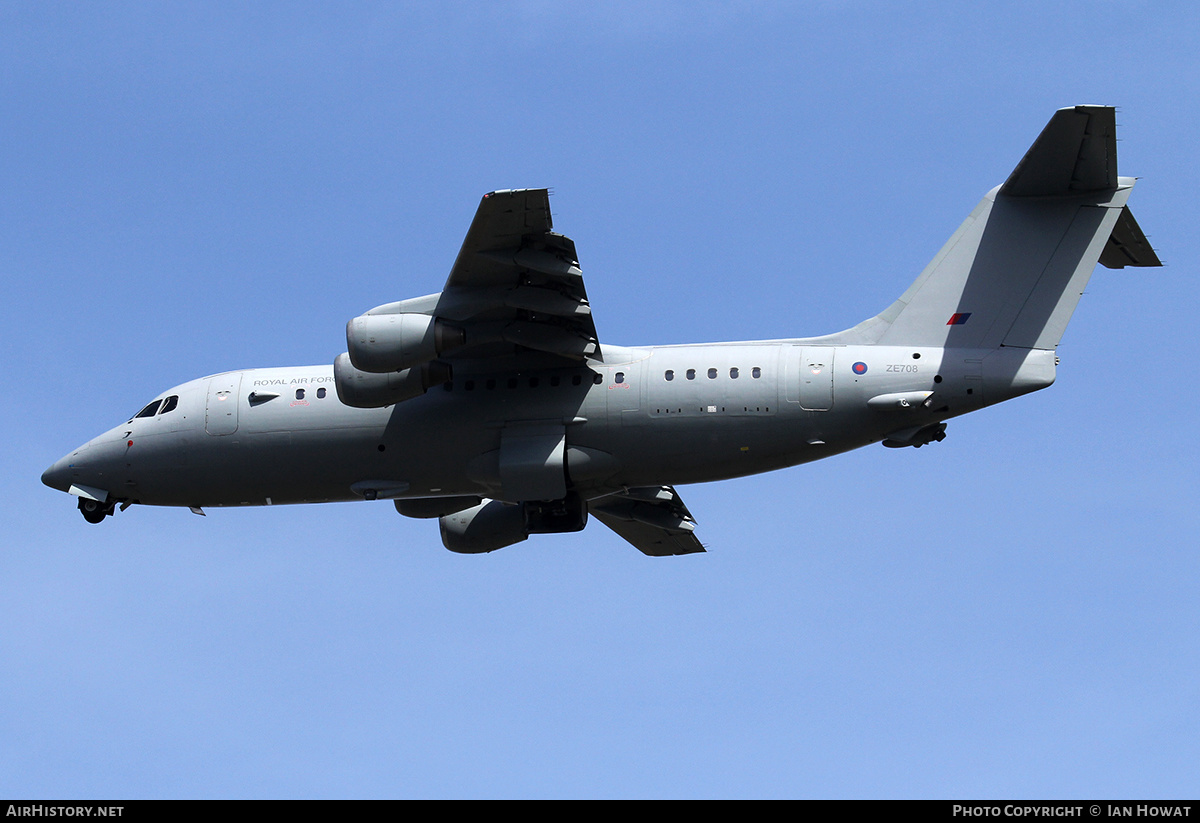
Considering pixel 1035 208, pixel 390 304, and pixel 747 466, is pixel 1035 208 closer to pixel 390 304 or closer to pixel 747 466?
pixel 747 466

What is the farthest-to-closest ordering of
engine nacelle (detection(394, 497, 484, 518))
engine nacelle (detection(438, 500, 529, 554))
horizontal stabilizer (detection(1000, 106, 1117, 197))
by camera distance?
engine nacelle (detection(438, 500, 529, 554))
engine nacelle (detection(394, 497, 484, 518))
horizontal stabilizer (detection(1000, 106, 1117, 197))

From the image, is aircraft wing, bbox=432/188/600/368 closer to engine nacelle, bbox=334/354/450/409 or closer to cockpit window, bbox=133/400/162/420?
engine nacelle, bbox=334/354/450/409

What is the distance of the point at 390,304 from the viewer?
62.6 ft

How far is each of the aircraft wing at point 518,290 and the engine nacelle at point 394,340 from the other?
10.6 inches

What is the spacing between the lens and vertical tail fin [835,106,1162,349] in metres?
18.9

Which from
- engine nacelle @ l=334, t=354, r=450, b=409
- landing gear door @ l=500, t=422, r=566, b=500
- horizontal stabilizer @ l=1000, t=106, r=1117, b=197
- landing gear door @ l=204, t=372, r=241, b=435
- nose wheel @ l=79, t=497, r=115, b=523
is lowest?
landing gear door @ l=500, t=422, r=566, b=500

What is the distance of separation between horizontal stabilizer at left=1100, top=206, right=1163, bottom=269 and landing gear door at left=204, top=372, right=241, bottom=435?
487 inches

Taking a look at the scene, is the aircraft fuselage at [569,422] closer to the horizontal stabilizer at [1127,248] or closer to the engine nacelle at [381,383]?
the engine nacelle at [381,383]

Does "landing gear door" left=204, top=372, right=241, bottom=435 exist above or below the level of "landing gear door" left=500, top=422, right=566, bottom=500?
above

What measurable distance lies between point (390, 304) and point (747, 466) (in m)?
5.26

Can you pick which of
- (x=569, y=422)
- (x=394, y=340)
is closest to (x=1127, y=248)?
(x=569, y=422)

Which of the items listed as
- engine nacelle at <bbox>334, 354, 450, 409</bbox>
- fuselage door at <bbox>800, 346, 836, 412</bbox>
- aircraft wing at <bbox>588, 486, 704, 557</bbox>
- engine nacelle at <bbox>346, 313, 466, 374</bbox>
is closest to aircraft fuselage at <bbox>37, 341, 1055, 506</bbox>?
fuselage door at <bbox>800, 346, 836, 412</bbox>

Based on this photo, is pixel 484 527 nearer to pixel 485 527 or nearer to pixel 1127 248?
pixel 485 527

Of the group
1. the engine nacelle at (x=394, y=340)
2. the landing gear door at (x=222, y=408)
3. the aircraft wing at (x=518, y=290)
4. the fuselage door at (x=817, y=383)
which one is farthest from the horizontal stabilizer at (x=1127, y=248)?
the landing gear door at (x=222, y=408)
